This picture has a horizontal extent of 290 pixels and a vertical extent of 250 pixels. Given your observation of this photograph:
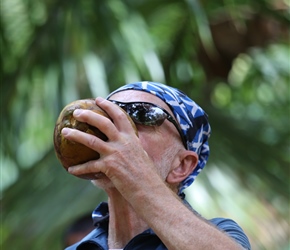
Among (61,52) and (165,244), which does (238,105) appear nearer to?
(61,52)

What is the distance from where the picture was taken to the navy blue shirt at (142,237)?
282 centimetres

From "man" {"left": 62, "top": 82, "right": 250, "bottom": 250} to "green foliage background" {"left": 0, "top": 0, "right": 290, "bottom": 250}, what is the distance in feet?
6.76

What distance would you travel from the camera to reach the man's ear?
2996 millimetres

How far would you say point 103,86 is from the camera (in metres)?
5.82

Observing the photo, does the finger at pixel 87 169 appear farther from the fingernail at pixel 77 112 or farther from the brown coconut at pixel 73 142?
the fingernail at pixel 77 112

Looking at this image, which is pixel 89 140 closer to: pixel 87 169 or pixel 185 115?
pixel 87 169

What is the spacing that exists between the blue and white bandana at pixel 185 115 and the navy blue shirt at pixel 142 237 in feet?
0.81

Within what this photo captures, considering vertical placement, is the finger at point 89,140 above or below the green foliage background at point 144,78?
above

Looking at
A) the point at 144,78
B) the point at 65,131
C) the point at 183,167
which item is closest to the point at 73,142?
the point at 65,131

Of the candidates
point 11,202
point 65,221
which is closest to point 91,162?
point 65,221

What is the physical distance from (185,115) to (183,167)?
170mm

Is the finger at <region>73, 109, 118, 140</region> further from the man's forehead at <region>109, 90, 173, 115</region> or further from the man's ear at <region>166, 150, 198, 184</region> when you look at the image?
the man's ear at <region>166, 150, 198, 184</region>

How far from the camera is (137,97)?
2.95 m

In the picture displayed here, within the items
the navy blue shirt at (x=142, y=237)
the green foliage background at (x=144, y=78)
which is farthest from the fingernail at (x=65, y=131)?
the green foliage background at (x=144, y=78)
